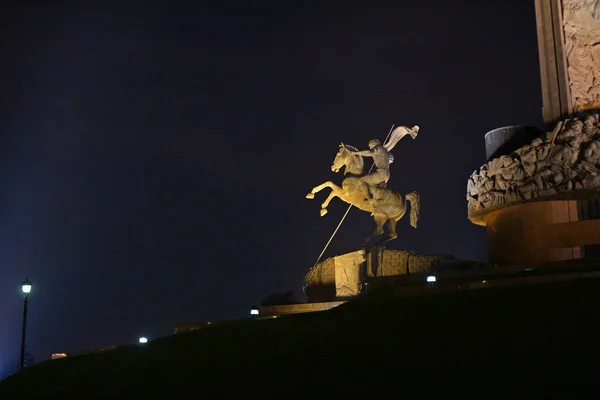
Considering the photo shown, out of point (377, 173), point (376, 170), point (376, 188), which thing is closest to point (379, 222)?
point (376, 188)

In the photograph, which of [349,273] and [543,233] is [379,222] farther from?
[543,233]

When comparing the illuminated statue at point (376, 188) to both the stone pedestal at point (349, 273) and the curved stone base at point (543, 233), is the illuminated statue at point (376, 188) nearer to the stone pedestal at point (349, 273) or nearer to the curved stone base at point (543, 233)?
the stone pedestal at point (349, 273)

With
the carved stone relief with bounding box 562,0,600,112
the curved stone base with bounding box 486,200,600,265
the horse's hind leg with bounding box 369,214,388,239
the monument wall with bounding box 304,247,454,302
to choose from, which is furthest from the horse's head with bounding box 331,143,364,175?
the carved stone relief with bounding box 562,0,600,112

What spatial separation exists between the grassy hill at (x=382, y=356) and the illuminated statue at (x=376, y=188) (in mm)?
6858

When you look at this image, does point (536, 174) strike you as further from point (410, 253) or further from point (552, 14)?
point (552, 14)

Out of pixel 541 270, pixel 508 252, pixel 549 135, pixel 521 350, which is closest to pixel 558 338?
pixel 521 350

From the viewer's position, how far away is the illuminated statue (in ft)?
63.5

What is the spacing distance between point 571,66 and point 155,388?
15.3m

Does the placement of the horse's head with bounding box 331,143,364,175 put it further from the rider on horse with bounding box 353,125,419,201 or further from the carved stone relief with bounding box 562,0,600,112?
the carved stone relief with bounding box 562,0,600,112

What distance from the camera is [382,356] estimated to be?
8703 millimetres

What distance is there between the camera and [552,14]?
20875 mm

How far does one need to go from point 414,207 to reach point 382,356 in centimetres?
1121

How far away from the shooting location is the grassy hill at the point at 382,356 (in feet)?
24.6

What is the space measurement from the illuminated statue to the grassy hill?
6858 mm
